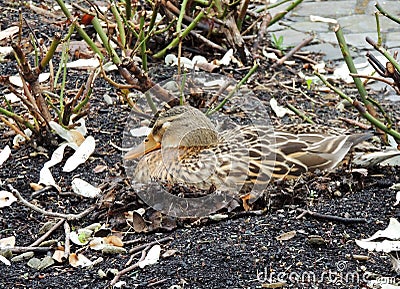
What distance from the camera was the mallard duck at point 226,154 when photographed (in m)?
4.48

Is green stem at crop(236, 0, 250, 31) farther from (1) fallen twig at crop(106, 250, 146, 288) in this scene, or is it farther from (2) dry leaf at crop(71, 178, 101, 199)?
(1) fallen twig at crop(106, 250, 146, 288)

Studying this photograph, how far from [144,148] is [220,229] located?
1.00m

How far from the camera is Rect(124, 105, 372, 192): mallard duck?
4480mm

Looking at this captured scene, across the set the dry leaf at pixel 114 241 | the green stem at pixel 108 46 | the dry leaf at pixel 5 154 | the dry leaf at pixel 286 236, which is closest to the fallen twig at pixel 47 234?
the dry leaf at pixel 114 241

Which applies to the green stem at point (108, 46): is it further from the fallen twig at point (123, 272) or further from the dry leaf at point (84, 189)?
the fallen twig at point (123, 272)

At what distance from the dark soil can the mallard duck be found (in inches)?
5.1

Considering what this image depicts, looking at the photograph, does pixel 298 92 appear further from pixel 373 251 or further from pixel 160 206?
pixel 373 251

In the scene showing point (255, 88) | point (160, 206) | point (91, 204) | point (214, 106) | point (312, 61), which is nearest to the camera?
point (160, 206)

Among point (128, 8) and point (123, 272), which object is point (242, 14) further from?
point (123, 272)

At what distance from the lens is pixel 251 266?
358 cm

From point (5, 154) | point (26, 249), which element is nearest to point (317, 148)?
point (26, 249)

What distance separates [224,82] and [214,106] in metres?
0.34

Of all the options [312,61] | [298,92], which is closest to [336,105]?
[298,92]

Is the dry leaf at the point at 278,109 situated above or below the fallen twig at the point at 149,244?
below
